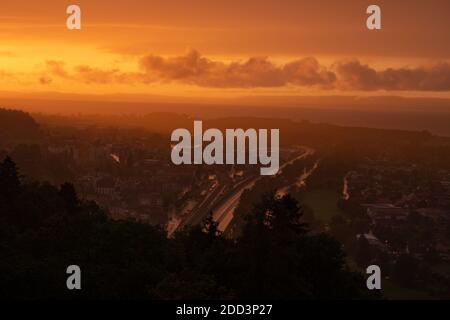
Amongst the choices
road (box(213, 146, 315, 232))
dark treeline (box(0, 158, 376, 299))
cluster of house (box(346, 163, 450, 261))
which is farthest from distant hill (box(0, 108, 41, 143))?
dark treeline (box(0, 158, 376, 299))

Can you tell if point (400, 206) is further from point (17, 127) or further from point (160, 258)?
point (17, 127)

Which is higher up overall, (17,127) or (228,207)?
(17,127)

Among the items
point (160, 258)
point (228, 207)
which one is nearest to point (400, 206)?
point (228, 207)

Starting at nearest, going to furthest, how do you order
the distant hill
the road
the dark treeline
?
the dark treeline
the road
the distant hill

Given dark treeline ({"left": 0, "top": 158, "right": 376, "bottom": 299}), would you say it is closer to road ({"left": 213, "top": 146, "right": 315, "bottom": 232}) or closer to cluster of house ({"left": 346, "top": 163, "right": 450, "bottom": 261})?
road ({"left": 213, "top": 146, "right": 315, "bottom": 232})

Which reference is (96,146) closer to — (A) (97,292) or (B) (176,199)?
(B) (176,199)

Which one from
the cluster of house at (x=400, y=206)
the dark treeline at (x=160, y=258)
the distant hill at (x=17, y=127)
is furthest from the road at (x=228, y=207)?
the distant hill at (x=17, y=127)
